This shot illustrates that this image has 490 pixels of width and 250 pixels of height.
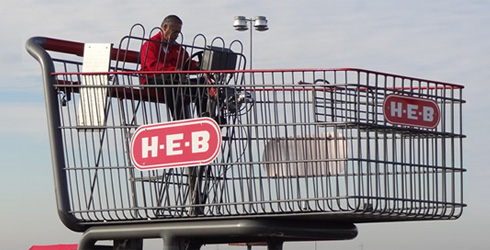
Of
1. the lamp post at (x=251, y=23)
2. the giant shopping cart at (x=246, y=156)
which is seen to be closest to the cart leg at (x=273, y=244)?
the giant shopping cart at (x=246, y=156)

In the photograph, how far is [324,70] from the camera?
18.4 feet

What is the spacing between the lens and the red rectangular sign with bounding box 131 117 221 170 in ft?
19.4

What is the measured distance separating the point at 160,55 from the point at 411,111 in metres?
1.69

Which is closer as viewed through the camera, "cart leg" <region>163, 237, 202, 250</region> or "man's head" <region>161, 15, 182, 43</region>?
"cart leg" <region>163, 237, 202, 250</region>

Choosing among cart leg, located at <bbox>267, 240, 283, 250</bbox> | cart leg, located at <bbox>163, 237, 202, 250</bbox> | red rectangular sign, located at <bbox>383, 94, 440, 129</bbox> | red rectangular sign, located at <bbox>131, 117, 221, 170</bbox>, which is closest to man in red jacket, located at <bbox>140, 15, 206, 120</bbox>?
red rectangular sign, located at <bbox>131, 117, 221, 170</bbox>

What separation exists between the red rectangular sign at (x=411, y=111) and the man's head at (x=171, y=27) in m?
1.61

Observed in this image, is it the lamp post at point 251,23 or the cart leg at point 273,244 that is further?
the lamp post at point 251,23

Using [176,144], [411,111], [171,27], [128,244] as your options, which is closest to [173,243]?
[128,244]

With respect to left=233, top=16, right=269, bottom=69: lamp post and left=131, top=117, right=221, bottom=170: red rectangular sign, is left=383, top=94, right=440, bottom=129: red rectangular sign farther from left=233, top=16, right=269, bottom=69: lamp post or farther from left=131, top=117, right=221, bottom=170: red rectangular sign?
left=233, top=16, right=269, bottom=69: lamp post

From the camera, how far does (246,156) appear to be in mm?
5965

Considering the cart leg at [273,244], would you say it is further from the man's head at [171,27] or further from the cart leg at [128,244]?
the man's head at [171,27]

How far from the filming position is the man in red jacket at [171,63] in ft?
20.3

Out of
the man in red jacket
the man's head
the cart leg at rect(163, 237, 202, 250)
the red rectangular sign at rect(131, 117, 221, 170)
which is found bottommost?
the cart leg at rect(163, 237, 202, 250)

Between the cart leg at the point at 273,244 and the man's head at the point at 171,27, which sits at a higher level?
the man's head at the point at 171,27
